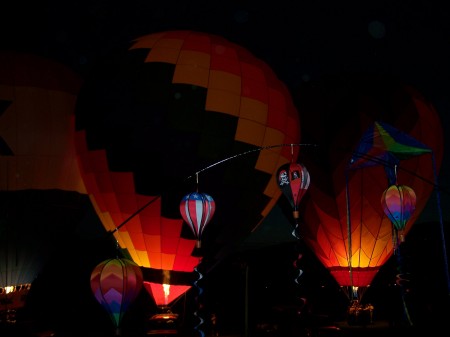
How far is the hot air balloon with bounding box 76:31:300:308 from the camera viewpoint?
10.5 m

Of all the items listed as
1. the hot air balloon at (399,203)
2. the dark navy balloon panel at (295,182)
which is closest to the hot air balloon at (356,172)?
the hot air balloon at (399,203)

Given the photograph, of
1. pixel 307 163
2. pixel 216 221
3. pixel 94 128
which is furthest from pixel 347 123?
pixel 94 128

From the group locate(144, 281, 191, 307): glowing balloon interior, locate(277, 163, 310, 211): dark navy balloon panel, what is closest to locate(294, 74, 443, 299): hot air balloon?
locate(277, 163, 310, 211): dark navy balloon panel

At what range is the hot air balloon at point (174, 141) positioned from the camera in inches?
412

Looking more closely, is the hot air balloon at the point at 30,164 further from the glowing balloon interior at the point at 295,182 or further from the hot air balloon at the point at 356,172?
the hot air balloon at the point at 356,172

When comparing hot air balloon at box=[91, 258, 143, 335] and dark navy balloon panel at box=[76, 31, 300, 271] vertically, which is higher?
dark navy balloon panel at box=[76, 31, 300, 271]

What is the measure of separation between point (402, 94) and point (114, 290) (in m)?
9.89

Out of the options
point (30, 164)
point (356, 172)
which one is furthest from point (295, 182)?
point (30, 164)

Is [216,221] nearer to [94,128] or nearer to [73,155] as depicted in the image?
[94,128]

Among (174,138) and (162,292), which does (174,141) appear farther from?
(162,292)

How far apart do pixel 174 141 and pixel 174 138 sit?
0.20ft

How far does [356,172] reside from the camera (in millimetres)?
14438

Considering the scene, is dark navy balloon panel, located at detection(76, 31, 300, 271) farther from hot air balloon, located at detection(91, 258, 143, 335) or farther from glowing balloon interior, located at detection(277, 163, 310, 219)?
glowing balloon interior, located at detection(277, 163, 310, 219)

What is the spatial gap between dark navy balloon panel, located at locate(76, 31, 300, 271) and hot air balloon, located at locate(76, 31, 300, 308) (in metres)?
0.02
